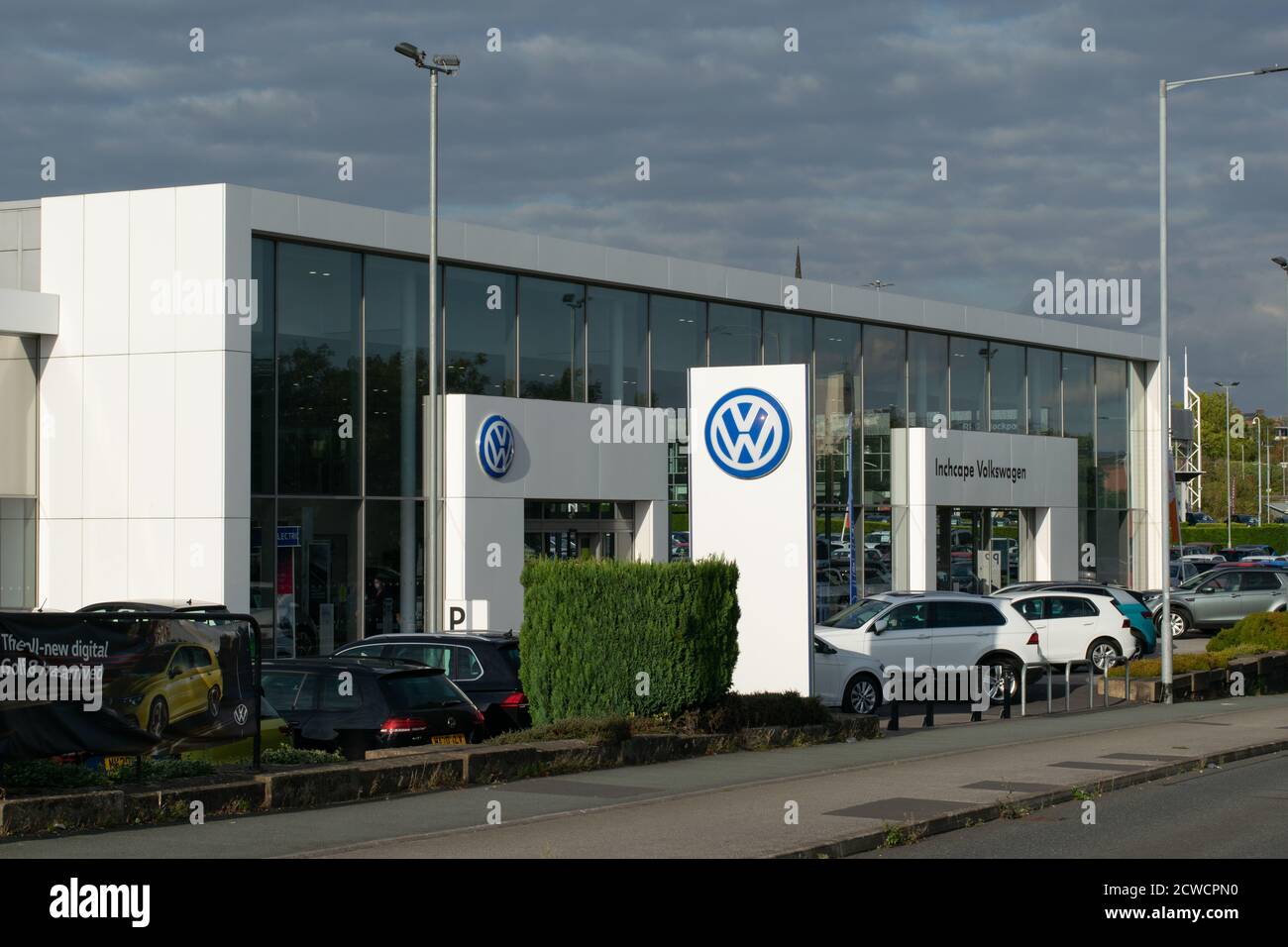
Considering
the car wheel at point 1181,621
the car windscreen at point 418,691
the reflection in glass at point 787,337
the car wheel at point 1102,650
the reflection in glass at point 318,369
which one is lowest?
the car wheel at point 1181,621

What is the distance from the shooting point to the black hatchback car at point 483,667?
18.3 m

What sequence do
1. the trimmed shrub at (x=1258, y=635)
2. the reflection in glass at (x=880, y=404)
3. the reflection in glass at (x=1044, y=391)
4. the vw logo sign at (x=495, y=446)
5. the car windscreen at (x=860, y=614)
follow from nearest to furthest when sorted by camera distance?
the car windscreen at (x=860, y=614)
the vw logo sign at (x=495, y=446)
the trimmed shrub at (x=1258, y=635)
the reflection in glass at (x=880, y=404)
the reflection in glass at (x=1044, y=391)

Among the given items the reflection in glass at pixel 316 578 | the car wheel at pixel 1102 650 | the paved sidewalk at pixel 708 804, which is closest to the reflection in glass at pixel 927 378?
the car wheel at pixel 1102 650

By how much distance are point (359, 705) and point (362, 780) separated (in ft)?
7.09

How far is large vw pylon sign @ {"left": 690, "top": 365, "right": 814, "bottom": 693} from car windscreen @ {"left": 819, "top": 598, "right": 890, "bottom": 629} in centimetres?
624

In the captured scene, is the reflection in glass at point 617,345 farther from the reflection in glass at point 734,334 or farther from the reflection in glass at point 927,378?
the reflection in glass at point 927,378

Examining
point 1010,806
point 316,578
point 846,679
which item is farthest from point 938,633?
point 1010,806

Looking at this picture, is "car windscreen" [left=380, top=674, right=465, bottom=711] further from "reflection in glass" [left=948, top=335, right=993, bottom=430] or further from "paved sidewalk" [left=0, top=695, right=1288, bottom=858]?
"reflection in glass" [left=948, top=335, right=993, bottom=430]

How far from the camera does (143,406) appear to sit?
1019 inches

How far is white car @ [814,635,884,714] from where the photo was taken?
23094mm

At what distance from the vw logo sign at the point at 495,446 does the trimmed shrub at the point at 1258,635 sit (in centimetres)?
1442

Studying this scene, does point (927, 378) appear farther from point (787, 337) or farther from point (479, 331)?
point (479, 331)

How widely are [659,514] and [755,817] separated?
2112 cm

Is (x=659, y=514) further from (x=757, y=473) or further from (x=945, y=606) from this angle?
(x=757, y=473)
